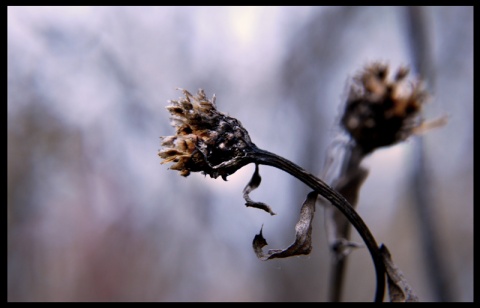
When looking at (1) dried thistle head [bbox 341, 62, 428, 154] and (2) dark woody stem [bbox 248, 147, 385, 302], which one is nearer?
(2) dark woody stem [bbox 248, 147, 385, 302]

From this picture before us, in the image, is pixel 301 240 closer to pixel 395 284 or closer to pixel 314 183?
pixel 314 183

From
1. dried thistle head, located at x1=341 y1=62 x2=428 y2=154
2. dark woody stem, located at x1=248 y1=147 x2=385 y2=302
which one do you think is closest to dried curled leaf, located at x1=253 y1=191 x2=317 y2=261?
dark woody stem, located at x1=248 y1=147 x2=385 y2=302

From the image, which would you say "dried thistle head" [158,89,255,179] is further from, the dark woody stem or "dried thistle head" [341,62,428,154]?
"dried thistle head" [341,62,428,154]

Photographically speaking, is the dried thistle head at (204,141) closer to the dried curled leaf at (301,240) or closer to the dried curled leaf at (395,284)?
the dried curled leaf at (301,240)

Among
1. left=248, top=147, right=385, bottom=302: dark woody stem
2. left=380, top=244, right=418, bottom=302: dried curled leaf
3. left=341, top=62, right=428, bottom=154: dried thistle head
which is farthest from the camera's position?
left=341, top=62, right=428, bottom=154: dried thistle head

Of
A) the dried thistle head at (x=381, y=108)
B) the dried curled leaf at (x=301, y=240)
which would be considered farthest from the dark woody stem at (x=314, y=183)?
the dried thistle head at (x=381, y=108)
